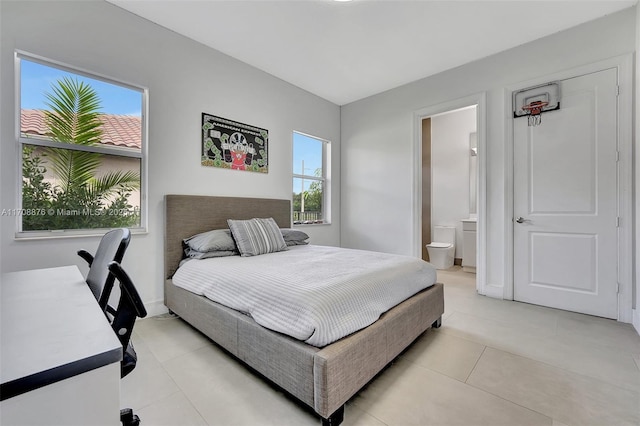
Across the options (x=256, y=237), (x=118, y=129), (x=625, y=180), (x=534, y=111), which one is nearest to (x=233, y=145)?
(x=118, y=129)

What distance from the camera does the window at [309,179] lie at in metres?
4.20

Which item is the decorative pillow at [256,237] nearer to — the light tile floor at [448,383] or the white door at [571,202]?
the light tile floor at [448,383]

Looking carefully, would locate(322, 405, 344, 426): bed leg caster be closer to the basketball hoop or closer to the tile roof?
the tile roof

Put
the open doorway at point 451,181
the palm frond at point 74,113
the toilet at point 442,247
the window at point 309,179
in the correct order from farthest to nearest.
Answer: the open doorway at point 451,181 → the toilet at point 442,247 → the window at point 309,179 → the palm frond at point 74,113

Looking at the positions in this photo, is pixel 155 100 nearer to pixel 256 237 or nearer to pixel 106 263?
pixel 256 237

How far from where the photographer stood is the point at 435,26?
106 inches

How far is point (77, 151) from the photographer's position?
2277mm

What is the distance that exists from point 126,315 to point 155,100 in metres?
2.36

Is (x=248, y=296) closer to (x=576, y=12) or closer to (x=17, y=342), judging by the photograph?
(x=17, y=342)

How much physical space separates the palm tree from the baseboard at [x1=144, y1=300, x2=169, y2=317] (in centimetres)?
105

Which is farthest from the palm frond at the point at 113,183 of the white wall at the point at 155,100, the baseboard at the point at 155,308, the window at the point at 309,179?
the window at the point at 309,179

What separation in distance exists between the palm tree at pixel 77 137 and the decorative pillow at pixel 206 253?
84 centimetres

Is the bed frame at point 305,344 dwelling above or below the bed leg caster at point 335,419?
above

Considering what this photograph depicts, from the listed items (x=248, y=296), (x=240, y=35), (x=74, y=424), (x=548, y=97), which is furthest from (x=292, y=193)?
(x=74, y=424)
